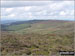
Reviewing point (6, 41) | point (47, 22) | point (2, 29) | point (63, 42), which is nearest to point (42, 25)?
point (47, 22)

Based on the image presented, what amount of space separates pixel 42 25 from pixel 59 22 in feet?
23.0

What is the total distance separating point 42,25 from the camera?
55.5 meters

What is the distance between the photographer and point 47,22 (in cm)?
5856

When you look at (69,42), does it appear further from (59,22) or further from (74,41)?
(59,22)

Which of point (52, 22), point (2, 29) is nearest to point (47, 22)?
point (52, 22)

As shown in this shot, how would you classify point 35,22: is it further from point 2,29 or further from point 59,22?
point 2,29

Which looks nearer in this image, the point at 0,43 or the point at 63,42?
the point at 0,43

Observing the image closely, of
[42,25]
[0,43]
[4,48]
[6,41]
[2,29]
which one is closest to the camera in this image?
[4,48]

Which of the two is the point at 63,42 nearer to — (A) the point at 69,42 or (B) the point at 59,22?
(A) the point at 69,42

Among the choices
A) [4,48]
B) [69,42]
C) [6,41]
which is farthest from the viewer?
[69,42]

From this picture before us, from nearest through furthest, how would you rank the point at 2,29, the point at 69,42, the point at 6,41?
the point at 6,41 → the point at 69,42 → the point at 2,29

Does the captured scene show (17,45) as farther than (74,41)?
No

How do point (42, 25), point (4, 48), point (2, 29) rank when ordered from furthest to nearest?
point (42, 25)
point (2, 29)
point (4, 48)

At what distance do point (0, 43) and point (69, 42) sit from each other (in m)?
11.8
